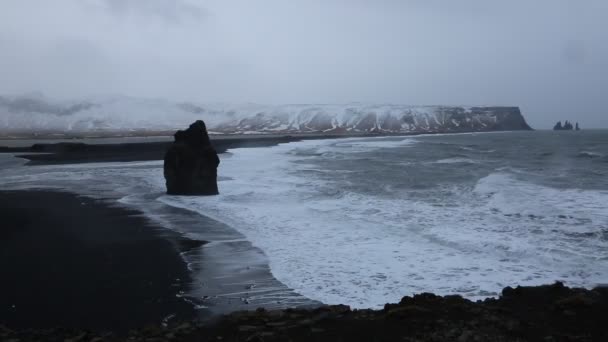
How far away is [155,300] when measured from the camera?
7699mm

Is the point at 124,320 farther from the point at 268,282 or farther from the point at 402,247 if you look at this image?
the point at 402,247

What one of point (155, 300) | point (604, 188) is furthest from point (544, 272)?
point (604, 188)

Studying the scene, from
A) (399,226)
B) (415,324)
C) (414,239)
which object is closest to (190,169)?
(399,226)

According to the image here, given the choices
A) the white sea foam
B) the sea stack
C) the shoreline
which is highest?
the sea stack

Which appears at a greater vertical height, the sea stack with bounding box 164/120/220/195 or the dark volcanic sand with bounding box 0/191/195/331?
the sea stack with bounding box 164/120/220/195

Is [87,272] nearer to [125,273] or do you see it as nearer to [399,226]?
[125,273]

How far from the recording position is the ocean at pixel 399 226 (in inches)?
354

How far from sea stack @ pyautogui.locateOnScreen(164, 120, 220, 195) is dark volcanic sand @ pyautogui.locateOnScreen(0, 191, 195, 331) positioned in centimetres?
488

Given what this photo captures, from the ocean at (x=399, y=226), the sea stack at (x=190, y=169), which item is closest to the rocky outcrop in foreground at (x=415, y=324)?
the ocean at (x=399, y=226)

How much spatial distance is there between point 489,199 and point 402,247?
A: 870cm

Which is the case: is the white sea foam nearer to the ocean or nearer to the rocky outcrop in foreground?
the ocean

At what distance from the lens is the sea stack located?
66.1 feet

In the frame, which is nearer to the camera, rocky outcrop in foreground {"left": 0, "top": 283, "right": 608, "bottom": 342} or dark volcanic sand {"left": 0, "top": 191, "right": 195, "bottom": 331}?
rocky outcrop in foreground {"left": 0, "top": 283, "right": 608, "bottom": 342}

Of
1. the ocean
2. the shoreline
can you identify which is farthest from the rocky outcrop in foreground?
the ocean
